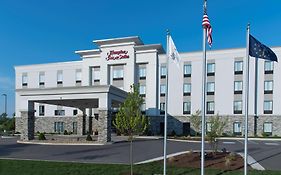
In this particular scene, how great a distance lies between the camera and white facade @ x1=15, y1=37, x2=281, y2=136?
45906 mm

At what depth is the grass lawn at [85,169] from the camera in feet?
43.9

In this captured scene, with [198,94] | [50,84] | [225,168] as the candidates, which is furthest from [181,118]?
[225,168]

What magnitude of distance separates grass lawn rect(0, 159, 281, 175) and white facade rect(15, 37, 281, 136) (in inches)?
1193

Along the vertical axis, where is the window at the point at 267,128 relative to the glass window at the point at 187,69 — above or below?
below

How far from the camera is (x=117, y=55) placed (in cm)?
5197

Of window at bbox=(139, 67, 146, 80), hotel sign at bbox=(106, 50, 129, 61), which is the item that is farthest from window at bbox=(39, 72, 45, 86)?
window at bbox=(139, 67, 146, 80)

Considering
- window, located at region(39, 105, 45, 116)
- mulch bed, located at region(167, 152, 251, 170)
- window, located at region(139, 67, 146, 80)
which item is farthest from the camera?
window, located at region(39, 105, 45, 116)

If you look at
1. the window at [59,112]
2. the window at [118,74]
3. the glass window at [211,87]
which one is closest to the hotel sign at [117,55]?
the window at [118,74]

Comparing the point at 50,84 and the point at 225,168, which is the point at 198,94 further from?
the point at 225,168

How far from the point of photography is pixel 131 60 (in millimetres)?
51031

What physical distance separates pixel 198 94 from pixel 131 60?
12.2 m

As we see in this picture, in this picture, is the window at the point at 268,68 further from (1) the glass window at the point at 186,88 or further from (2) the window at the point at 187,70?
(1) the glass window at the point at 186,88

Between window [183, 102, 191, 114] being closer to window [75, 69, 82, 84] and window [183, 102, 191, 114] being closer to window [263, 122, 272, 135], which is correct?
window [263, 122, 272, 135]

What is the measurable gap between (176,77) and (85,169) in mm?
37188
